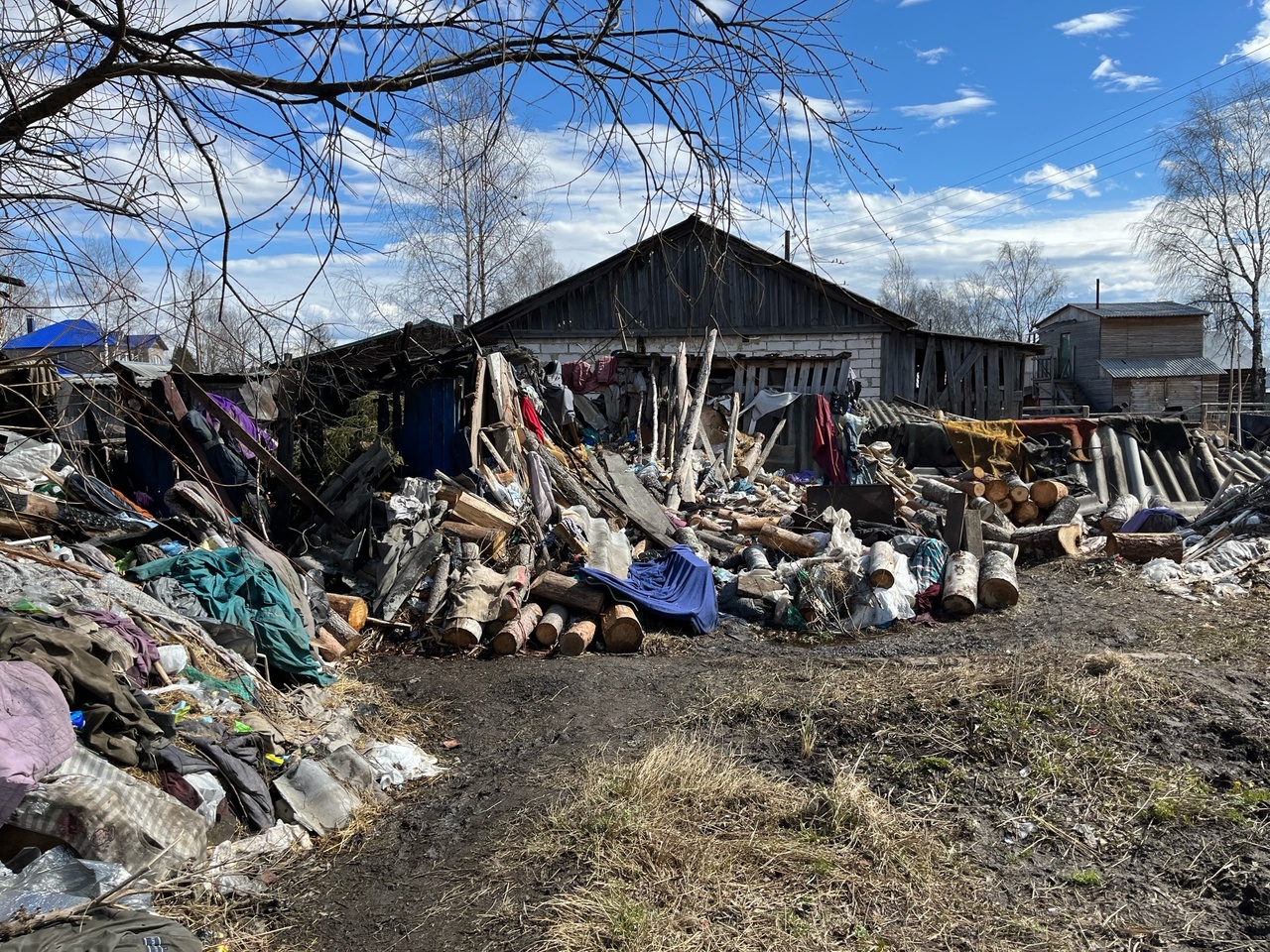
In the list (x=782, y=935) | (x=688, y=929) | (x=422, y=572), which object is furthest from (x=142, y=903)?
(x=422, y=572)

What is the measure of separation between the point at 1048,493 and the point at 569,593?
8064 mm

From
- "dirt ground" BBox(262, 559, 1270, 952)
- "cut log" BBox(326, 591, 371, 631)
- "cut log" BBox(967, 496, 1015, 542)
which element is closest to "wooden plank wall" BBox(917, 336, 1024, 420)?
"cut log" BBox(967, 496, 1015, 542)

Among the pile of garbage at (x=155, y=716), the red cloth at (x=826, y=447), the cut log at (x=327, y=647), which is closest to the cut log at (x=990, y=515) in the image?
the red cloth at (x=826, y=447)

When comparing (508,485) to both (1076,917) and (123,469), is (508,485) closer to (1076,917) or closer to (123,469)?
(123,469)

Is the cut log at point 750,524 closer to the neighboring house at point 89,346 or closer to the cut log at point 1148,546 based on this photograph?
the cut log at point 1148,546

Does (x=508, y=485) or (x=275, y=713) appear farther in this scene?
(x=508, y=485)

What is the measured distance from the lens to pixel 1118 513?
1243 cm

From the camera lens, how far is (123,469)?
956 centimetres

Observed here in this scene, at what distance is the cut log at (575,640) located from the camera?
7.69 metres

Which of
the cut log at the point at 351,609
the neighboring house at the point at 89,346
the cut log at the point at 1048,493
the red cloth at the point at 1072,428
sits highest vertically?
the neighboring house at the point at 89,346

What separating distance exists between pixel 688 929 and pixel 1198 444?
1598 cm

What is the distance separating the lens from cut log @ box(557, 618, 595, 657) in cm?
769

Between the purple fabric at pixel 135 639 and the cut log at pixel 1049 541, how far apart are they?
9504 mm

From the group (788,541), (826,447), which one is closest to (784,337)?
(826,447)
